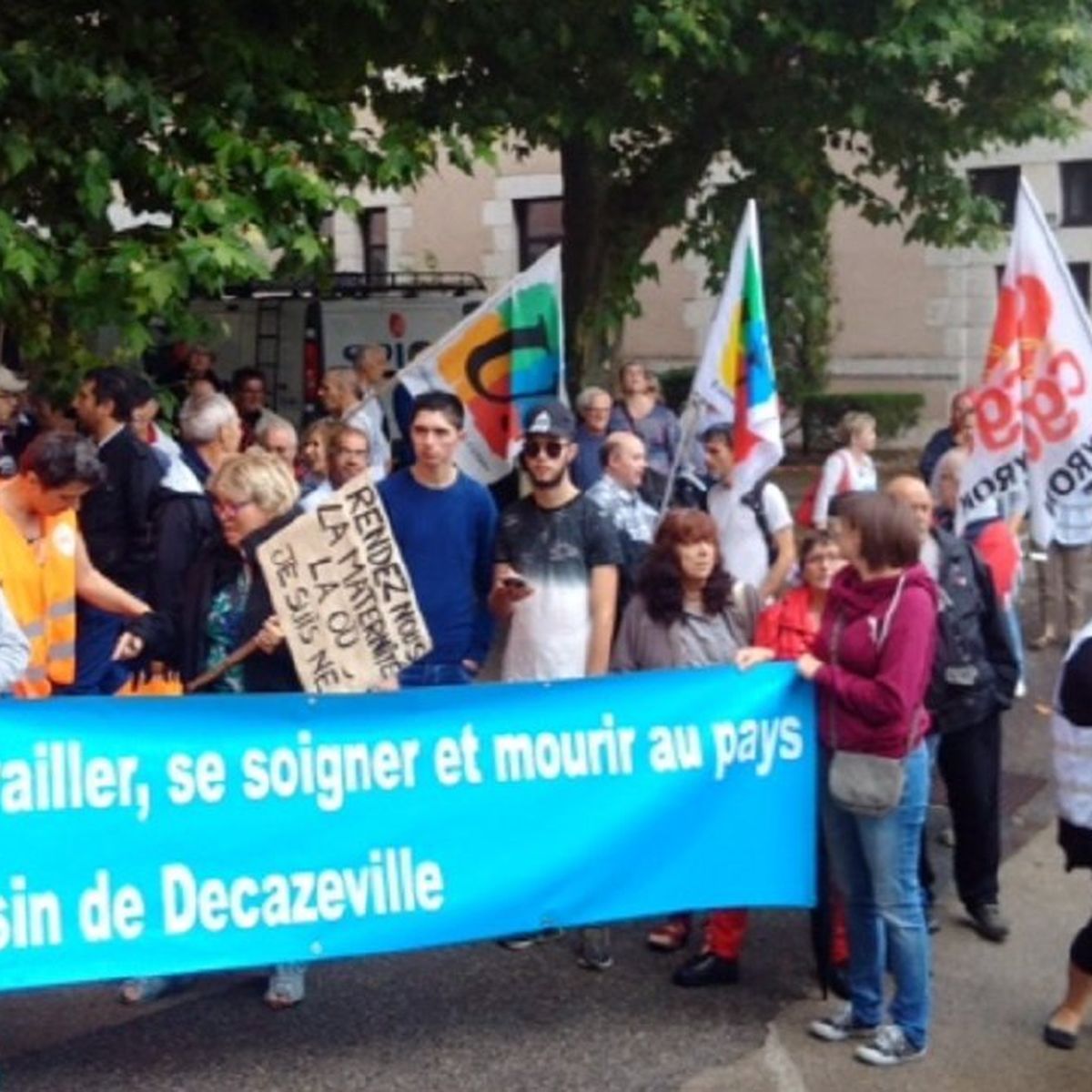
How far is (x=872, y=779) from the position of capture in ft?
16.3

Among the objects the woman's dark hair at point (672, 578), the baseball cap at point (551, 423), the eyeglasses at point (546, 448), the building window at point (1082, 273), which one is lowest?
the woman's dark hair at point (672, 578)

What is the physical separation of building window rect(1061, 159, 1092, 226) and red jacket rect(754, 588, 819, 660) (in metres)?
18.4

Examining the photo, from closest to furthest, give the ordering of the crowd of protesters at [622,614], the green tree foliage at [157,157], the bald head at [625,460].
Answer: the crowd of protesters at [622,614]
the bald head at [625,460]
the green tree foliage at [157,157]

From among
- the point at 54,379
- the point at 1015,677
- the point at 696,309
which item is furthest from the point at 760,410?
the point at 696,309

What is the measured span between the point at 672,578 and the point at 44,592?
1963 mm

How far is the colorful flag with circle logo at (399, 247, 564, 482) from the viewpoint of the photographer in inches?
296

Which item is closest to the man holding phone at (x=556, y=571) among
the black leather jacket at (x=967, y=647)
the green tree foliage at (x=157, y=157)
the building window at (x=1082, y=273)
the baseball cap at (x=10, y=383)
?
the black leather jacket at (x=967, y=647)

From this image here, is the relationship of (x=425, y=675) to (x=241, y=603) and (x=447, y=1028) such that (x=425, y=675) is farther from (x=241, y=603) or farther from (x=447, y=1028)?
(x=447, y=1028)

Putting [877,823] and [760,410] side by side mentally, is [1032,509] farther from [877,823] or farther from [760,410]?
[877,823]

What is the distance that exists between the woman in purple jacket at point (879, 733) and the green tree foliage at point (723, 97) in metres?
5.72

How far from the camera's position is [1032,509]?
6.73 metres

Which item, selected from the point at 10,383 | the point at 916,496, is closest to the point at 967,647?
the point at 916,496

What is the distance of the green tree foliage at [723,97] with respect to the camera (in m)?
10.6

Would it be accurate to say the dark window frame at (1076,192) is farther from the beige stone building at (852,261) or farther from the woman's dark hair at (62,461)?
the woman's dark hair at (62,461)
